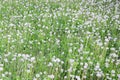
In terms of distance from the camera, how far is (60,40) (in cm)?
627

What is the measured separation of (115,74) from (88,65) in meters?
0.48

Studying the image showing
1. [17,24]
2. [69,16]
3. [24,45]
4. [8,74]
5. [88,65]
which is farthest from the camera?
[69,16]

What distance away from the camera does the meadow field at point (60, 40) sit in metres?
4.68

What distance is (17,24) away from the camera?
7.00 m

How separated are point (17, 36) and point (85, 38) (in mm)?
1389

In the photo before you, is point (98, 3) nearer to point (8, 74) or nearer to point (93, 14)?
point (93, 14)

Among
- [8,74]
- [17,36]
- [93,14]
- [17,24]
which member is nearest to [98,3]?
[93,14]

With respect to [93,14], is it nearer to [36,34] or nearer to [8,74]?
[36,34]

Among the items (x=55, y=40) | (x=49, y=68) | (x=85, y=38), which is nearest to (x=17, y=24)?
(x=55, y=40)

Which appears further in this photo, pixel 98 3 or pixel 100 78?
pixel 98 3

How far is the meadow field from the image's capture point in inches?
184

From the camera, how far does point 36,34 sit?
6.40 meters

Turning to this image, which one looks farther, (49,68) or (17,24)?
(17,24)

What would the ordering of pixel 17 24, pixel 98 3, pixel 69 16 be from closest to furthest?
pixel 17 24
pixel 69 16
pixel 98 3
